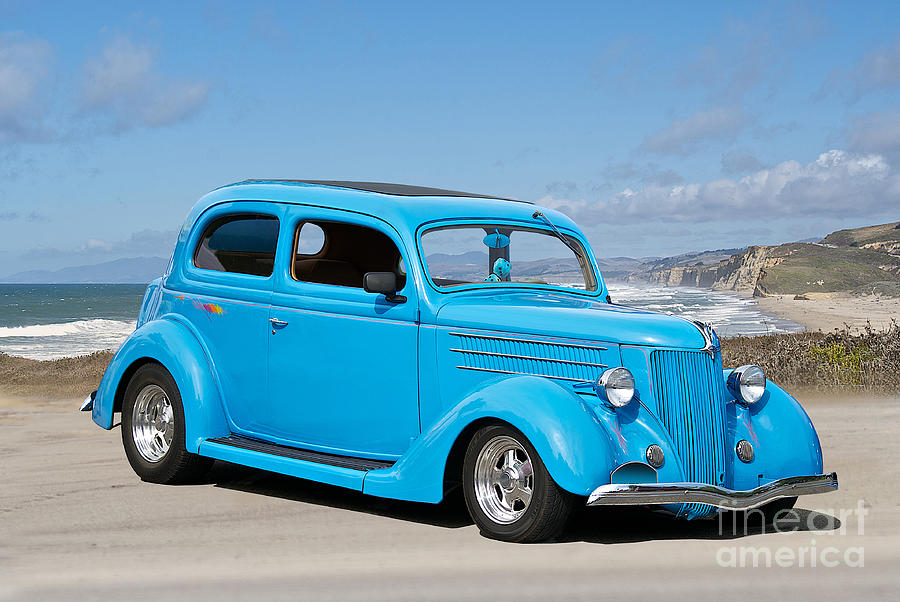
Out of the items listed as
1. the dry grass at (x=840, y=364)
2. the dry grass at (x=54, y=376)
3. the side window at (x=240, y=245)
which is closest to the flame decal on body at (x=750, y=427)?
the side window at (x=240, y=245)

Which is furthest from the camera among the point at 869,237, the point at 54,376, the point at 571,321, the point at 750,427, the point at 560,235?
the point at 869,237

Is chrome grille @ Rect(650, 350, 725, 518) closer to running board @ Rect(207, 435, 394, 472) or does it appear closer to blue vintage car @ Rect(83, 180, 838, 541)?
blue vintage car @ Rect(83, 180, 838, 541)

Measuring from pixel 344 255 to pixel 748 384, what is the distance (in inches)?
128

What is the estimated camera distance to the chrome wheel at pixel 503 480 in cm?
599

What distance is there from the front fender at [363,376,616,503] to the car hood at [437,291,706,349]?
0.37 metres

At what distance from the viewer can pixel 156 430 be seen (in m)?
8.30

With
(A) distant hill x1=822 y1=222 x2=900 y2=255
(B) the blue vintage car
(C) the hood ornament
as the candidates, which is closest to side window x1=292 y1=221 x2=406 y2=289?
(B) the blue vintage car

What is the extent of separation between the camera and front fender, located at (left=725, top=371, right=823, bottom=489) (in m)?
6.46

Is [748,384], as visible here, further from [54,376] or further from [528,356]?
[54,376]

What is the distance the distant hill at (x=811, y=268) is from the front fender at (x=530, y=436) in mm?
64141

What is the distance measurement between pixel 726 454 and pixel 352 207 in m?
3.03

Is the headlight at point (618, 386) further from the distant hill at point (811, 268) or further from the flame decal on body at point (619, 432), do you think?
the distant hill at point (811, 268)

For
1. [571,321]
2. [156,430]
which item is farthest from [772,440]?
[156,430]

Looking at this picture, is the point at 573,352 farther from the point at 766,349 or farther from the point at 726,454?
the point at 766,349
